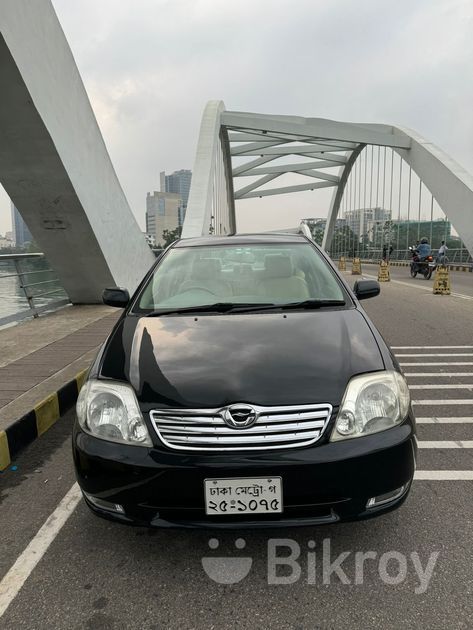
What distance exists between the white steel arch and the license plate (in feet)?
51.5

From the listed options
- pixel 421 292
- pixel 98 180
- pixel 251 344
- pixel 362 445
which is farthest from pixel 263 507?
pixel 421 292

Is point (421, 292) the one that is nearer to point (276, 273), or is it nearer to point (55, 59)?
point (55, 59)

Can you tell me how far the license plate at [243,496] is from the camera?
6.63 feet

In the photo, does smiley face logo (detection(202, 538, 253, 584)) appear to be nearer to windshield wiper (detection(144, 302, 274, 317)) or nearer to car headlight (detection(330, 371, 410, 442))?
car headlight (detection(330, 371, 410, 442))

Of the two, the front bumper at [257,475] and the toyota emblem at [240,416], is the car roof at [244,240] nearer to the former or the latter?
the toyota emblem at [240,416]

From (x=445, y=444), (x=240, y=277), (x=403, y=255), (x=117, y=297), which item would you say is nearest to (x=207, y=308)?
(x=240, y=277)

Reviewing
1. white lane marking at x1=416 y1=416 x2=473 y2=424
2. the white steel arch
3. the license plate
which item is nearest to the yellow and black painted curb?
the license plate

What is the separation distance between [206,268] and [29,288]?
6.15 m

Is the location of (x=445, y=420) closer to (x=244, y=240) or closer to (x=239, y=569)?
(x=244, y=240)

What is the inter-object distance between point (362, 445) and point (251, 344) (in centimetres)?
74

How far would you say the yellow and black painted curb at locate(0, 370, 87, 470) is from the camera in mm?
3371

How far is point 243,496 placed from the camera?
2035 mm

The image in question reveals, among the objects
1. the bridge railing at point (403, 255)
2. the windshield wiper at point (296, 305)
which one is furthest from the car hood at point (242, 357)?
the bridge railing at point (403, 255)

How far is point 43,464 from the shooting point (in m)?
3.32
